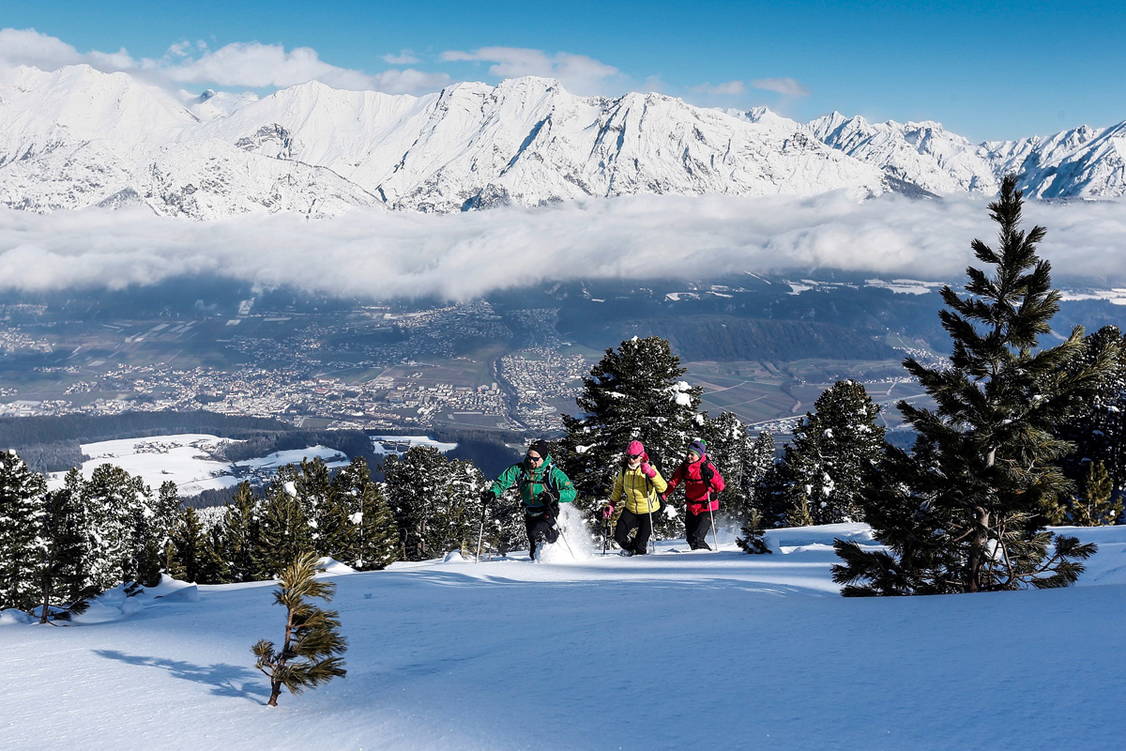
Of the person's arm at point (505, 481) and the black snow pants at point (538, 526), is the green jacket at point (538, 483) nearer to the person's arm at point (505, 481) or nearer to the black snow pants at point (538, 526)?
the person's arm at point (505, 481)

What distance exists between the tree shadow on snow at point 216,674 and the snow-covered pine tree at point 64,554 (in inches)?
249

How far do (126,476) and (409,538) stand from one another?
76.3 ft

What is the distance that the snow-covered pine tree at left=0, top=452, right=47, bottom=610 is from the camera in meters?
33.0

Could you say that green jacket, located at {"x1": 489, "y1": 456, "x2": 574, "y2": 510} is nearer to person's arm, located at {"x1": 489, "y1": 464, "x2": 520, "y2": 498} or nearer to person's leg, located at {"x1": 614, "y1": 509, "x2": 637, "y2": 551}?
person's arm, located at {"x1": 489, "y1": 464, "x2": 520, "y2": 498}

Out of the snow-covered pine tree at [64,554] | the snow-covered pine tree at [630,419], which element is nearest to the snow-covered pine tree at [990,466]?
the snow-covered pine tree at [64,554]

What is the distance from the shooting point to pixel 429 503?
58.0 m

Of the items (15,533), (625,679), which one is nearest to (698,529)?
(625,679)

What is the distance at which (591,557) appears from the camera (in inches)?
596

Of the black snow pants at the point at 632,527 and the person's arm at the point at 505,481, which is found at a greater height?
the person's arm at the point at 505,481

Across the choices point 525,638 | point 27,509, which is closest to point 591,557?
point 525,638

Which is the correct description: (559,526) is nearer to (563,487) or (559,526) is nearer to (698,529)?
(563,487)

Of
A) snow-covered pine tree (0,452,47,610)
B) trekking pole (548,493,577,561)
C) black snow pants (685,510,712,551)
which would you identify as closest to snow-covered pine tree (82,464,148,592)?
snow-covered pine tree (0,452,47,610)

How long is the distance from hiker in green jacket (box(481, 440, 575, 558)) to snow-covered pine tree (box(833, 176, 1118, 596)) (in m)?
6.42

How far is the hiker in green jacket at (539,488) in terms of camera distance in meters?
13.6
